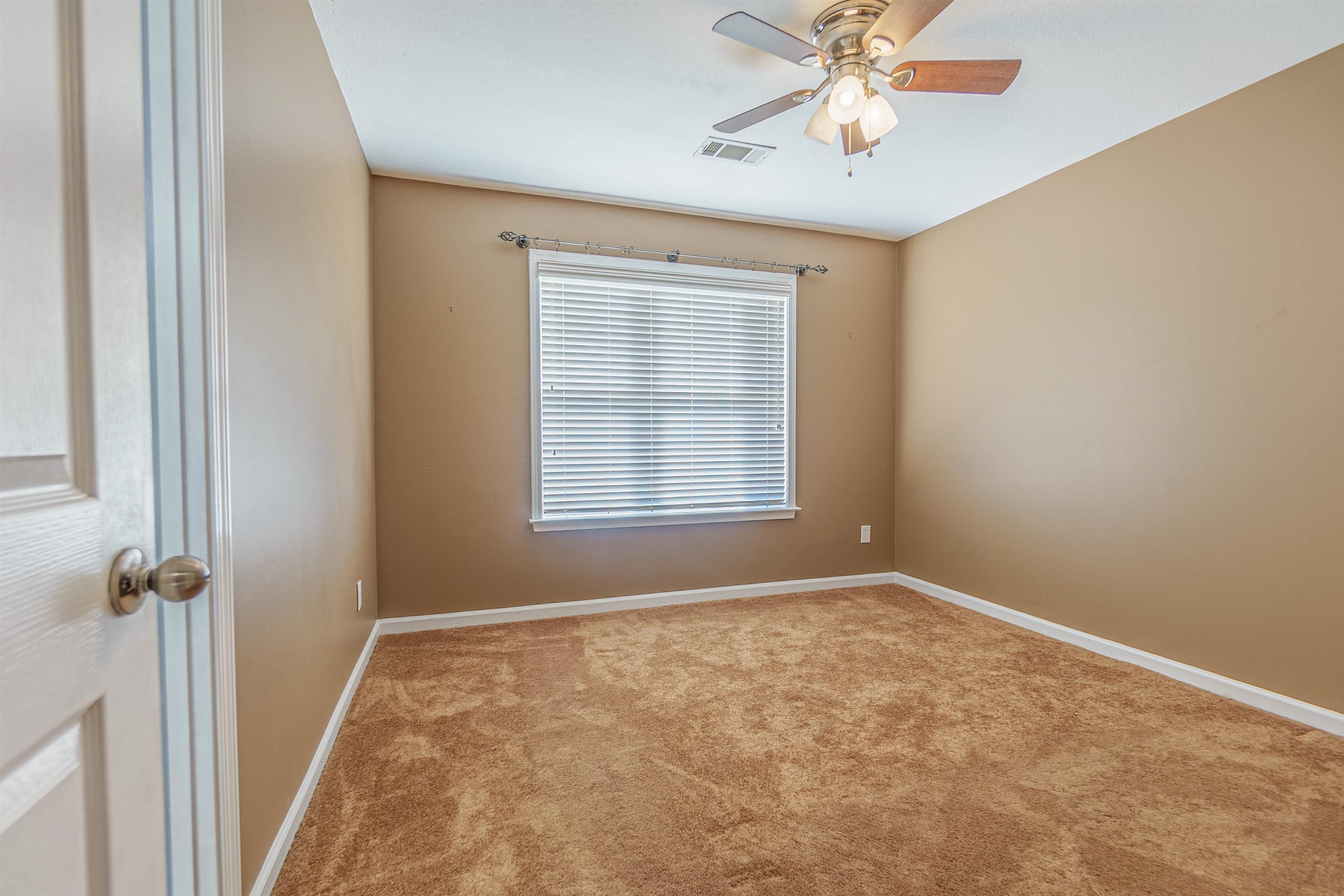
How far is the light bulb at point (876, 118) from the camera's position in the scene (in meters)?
2.08

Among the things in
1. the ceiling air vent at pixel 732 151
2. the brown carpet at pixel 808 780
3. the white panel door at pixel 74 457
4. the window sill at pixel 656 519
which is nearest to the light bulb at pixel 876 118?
the ceiling air vent at pixel 732 151

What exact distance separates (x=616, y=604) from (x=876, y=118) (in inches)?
113

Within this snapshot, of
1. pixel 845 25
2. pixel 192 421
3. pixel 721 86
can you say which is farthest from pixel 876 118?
pixel 192 421

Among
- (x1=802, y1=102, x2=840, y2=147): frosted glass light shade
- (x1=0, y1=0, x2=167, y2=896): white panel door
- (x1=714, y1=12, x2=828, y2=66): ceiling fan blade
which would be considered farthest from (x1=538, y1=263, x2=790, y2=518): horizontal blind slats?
(x1=0, y1=0, x2=167, y2=896): white panel door

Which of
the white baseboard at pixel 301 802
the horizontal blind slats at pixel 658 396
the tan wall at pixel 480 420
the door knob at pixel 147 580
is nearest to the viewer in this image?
the door knob at pixel 147 580

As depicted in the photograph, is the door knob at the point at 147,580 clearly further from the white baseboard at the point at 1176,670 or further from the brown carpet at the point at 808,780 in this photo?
the white baseboard at the point at 1176,670

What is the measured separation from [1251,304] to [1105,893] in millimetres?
2358

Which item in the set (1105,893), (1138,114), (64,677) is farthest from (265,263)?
(1138,114)

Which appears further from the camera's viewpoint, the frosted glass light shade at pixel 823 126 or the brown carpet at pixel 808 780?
the frosted glass light shade at pixel 823 126

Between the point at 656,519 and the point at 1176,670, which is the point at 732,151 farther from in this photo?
the point at 1176,670

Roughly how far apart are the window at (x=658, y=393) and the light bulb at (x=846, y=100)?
1.85m

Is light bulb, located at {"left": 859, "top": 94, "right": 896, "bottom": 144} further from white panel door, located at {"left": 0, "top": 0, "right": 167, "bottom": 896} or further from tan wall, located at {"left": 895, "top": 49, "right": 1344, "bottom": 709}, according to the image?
white panel door, located at {"left": 0, "top": 0, "right": 167, "bottom": 896}

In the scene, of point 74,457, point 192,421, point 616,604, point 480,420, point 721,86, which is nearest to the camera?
point 74,457

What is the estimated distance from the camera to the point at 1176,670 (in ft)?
8.96
